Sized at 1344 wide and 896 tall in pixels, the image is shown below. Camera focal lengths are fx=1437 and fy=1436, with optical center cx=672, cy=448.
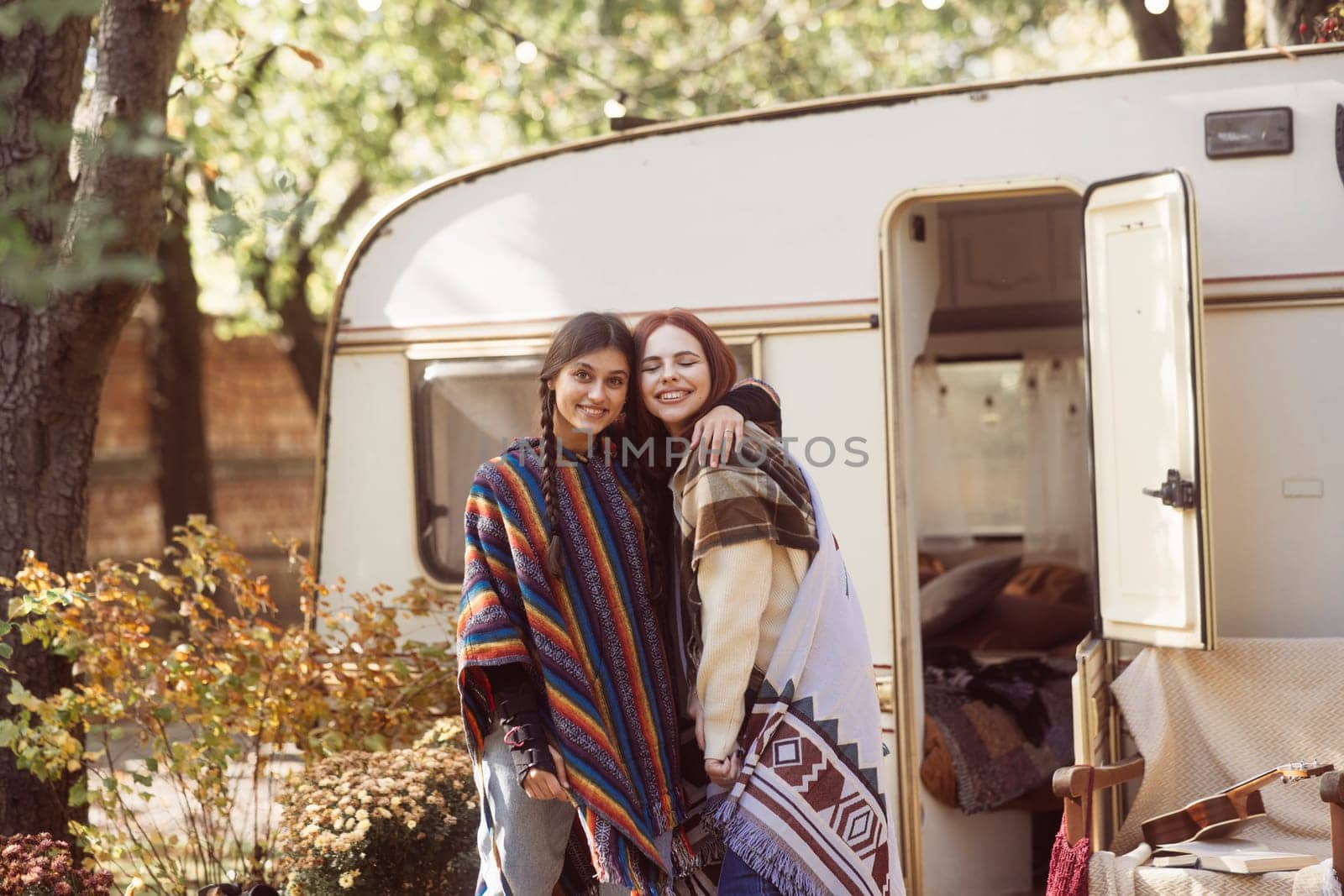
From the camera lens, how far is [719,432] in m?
2.95

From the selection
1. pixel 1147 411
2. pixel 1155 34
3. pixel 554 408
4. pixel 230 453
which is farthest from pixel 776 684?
pixel 230 453

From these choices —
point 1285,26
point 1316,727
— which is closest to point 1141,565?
point 1316,727

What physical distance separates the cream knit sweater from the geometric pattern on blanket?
0.06m

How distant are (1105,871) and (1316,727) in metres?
0.86

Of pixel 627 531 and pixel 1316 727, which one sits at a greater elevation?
pixel 627 531

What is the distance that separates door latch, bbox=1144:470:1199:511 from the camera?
163 inches

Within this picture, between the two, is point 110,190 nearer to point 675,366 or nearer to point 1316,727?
point 675,366

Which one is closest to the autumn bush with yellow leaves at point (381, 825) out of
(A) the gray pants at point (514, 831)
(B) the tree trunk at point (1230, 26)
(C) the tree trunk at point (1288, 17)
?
(A) the gray pants at point (514, 831)

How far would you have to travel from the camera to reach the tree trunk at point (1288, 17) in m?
6.12

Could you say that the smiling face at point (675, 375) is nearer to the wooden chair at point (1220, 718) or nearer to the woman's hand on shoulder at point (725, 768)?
the woman's hand on shoulder at point (725, 768)

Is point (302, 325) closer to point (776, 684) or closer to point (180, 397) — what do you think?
point (180, 397)

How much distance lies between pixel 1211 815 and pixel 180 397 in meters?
8.68

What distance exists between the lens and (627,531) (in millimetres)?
3109

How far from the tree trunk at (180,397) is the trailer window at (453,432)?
5.72 meters
